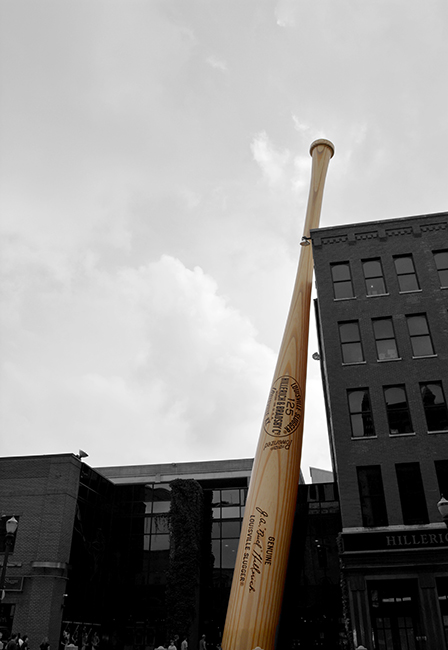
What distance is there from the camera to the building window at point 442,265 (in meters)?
26.0

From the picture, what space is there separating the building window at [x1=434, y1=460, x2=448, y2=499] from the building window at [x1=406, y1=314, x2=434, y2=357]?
4.81 m

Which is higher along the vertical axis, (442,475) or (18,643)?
(442,475)

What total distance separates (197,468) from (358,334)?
86.1 ft

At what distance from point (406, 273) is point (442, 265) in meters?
1.74

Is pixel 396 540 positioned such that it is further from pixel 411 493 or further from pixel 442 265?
pixel 442 265

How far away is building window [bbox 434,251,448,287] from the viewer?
2600cm

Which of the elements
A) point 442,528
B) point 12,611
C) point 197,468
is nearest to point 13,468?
point 12,611

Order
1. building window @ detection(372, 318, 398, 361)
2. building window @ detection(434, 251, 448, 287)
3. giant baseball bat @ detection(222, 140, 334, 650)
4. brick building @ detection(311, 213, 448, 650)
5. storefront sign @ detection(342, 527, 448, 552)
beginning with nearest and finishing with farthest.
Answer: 1. giant baseball bat @ detection(222, 140, 334, 650)
2. brick building @ detection(311, 213, 448, 650)
3. storefront sign @ detection(342, 527, 448, 552)
4. building window @ detection(372, 318, 398, 361)
5. building window @ detection(434, 251, 448, 287)

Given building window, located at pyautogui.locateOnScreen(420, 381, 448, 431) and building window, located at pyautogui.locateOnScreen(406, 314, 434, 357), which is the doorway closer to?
building window, located at pyautogui.locateOnScreen(420, 381, 448, 431)

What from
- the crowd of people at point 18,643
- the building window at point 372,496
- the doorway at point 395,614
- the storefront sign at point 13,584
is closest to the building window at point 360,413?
the building window at point 372,496

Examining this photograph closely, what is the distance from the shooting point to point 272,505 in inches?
827

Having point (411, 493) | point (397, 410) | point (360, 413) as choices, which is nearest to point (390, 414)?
point (397, 410)

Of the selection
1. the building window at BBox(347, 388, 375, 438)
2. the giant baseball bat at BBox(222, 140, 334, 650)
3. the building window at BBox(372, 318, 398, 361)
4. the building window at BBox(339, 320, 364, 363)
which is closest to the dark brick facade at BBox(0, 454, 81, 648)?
the giant baseball bat at BBox(222, 140, 334, 650)

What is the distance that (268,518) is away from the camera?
20750 mm
